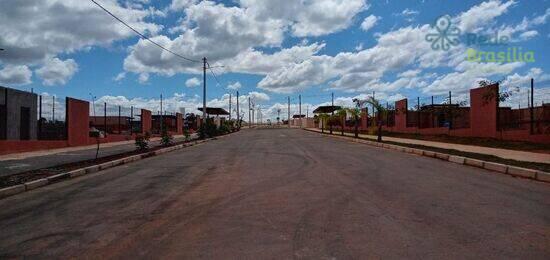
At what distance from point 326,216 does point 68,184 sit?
7.23 metres

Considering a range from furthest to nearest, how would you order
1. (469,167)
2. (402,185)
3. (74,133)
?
(74,133)
(469,167)
(402,185)

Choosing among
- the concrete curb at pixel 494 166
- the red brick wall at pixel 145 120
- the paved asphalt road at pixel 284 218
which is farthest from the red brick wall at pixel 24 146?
the concrete curb at pixel 494 166

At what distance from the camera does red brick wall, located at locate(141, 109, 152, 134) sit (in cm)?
4203

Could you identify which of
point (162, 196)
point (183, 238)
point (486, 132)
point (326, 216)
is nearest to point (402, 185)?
point (326, 216)

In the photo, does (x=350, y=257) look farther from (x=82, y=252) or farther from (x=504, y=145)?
(x=504, y=145)

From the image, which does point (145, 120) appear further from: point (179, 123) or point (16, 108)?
point (16, 108)

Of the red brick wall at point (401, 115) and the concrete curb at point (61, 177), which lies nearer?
the concrete curb at point (61, 177)

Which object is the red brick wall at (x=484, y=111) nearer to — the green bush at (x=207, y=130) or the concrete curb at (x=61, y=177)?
the concrete curb at (x=61, y=177)

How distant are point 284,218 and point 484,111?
20.6 m

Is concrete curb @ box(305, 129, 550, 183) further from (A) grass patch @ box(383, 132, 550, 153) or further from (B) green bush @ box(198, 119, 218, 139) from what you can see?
(B) green bush @ box(198, 119, 218, 139)

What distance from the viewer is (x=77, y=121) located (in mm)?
27812

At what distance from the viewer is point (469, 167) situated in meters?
14.1

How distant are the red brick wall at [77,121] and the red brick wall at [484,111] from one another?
2258 cm

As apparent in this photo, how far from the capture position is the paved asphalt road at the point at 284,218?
508 cm
